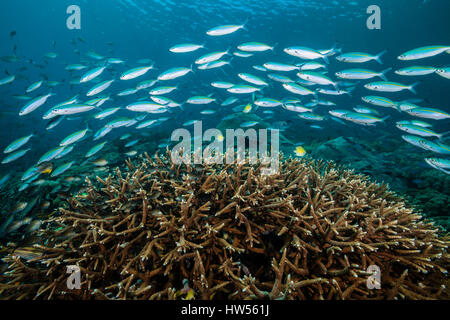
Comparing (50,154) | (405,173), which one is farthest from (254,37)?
(50,154)

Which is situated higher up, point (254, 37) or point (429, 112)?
point (254, 37)

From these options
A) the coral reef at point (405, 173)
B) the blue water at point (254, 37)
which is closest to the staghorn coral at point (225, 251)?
the coral reef at point (405, 173)

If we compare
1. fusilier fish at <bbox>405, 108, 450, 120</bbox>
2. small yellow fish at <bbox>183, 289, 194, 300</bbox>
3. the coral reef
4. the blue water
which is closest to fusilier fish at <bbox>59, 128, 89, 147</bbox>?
small yellow fish at <bbox>183, 289, 194, 300</bbox>

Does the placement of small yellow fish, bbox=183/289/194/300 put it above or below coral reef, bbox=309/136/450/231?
above

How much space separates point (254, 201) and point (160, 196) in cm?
135

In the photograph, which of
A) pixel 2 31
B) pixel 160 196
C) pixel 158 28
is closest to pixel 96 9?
pixel 158 28

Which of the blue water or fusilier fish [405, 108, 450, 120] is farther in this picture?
the blue water

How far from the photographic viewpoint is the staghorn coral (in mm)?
2035

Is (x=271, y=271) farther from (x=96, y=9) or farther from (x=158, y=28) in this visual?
(x=96, y=9)

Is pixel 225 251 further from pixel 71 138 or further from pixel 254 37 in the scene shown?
pixel 254 37

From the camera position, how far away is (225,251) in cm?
226

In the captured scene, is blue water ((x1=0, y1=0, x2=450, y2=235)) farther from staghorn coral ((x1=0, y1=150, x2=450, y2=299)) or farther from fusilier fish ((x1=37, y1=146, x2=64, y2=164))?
staghorn coral ((x1=0, y1=150, x2=450, y2=299))

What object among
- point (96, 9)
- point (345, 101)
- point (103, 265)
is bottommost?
point (345, 101)
